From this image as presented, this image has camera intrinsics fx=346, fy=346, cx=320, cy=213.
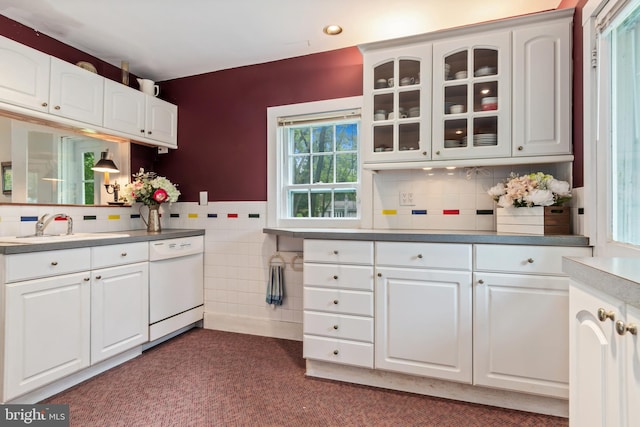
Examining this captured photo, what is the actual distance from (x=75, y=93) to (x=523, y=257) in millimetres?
3151

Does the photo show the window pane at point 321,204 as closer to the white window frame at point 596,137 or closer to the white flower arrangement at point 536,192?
the white flower arrangement at point 536,192

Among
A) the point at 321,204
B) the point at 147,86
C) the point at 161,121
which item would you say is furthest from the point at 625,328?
the point at 147,86

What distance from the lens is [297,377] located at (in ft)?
7.58

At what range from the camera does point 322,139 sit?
121 inches

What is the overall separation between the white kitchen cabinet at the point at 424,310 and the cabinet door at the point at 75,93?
236 centimetres

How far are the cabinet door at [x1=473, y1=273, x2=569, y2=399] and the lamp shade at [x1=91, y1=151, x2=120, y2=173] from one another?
307 centimetres

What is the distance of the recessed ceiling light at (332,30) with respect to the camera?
2.53 metres

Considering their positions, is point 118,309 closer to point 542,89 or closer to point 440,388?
point 440,388

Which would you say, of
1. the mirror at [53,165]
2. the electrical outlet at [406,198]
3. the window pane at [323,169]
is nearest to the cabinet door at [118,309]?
the mirror at [53,165]

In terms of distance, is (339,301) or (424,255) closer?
(424,255)

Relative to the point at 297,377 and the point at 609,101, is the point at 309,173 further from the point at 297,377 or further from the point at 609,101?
the point at 609,101

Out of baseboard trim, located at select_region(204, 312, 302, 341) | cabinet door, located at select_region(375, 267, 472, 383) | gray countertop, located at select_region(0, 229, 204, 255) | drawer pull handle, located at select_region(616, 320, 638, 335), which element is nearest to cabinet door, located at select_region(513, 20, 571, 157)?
cabinet door, located at select_region(375, 267, 472, 383)

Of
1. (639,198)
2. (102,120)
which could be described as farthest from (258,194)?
(639,198)

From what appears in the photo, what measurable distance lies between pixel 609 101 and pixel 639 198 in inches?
22.6
